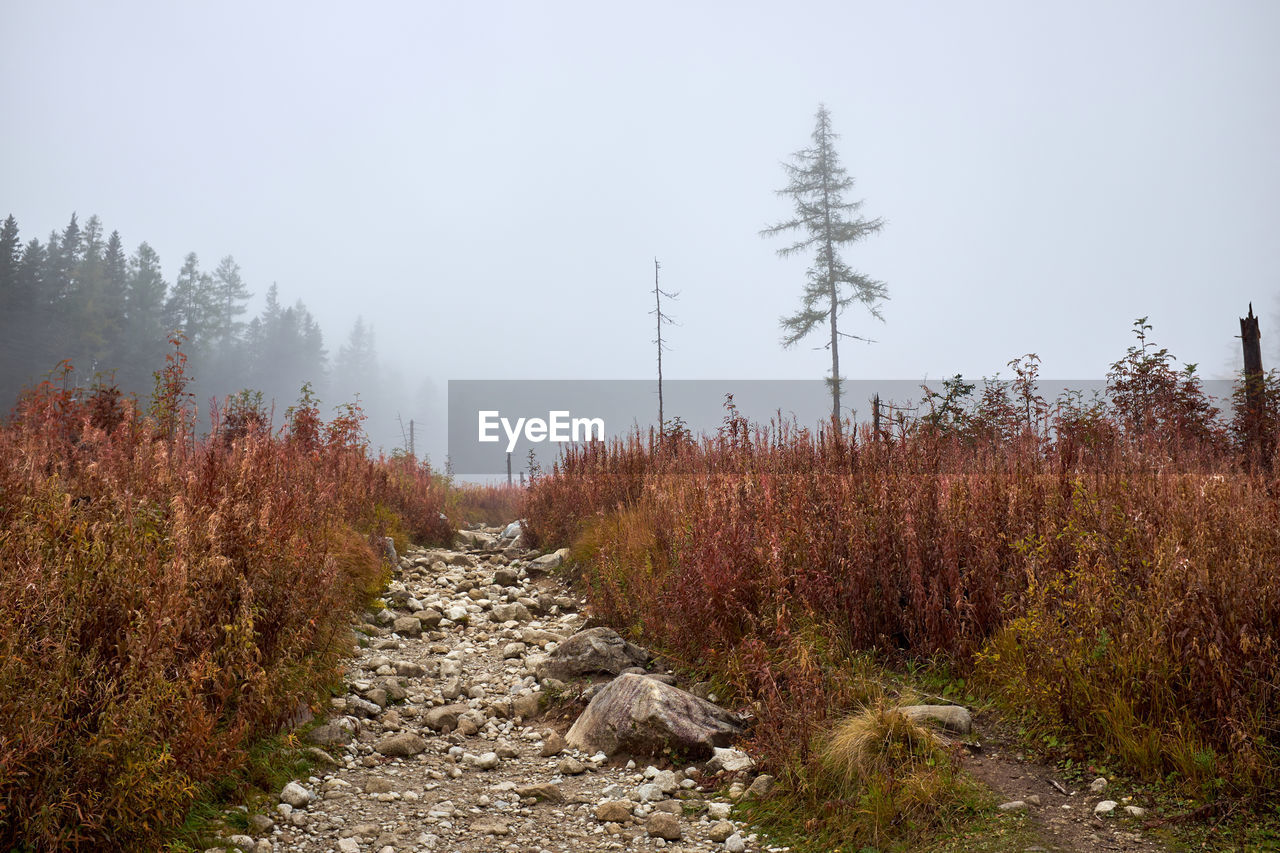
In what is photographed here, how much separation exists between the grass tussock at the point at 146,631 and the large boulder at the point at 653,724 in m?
1.92

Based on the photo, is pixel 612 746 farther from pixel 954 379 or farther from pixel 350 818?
pixel 954 379

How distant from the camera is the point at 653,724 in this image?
173 inches

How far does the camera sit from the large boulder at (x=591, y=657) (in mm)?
5734

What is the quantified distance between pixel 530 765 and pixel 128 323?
192 ft

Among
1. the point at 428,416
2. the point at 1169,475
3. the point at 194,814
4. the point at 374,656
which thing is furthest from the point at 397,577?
the point at 428,416

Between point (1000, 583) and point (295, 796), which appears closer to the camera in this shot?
point (295, 796)

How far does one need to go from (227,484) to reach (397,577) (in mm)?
4811

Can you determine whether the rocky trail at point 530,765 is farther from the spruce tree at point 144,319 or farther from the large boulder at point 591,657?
the spruce tree at point 144,319

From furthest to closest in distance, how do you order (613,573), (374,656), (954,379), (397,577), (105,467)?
1. (954,379)
2. (397,577)
3. (613,573)
4. (374,656)
5. (105,467)

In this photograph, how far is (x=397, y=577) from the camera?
30.1ft

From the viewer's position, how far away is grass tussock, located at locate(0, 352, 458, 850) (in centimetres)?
263

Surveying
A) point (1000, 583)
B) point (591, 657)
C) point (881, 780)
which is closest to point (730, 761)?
point (881, 780)

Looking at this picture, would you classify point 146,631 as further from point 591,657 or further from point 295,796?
point 591,657

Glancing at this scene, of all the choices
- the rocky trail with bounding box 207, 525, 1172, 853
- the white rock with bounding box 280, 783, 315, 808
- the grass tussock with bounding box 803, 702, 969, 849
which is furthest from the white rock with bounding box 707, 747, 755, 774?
the white rock with bounding box 280, 783, 315, 808
